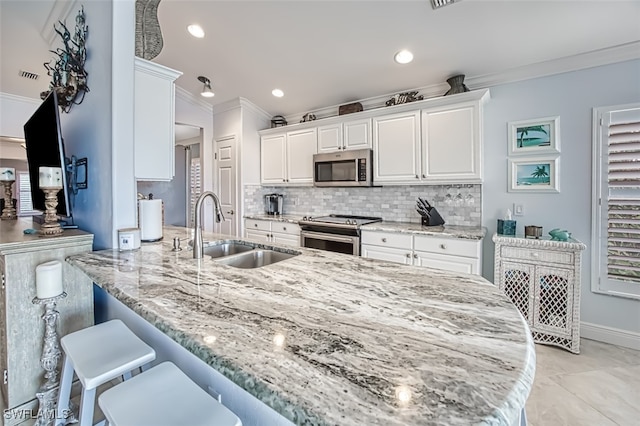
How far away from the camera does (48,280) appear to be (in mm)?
1439

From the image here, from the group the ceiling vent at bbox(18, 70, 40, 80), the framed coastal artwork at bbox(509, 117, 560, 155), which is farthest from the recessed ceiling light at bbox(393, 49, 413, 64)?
the ceiling vent at bbox(18, 70, 40, 80)

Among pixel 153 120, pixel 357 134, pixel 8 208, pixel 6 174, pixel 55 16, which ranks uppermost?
pixel 55 16

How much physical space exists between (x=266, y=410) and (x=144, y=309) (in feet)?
1.57

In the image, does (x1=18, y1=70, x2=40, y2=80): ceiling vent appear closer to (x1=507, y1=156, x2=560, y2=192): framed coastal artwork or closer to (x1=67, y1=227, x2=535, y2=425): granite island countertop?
(x1=67, y1=227, x2=535, y2=425): granite island countertop

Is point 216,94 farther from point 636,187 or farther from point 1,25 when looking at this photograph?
point 636,187

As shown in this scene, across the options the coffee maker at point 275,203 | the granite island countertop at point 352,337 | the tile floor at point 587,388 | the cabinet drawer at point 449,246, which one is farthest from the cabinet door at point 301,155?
the tile floor at point 587,388

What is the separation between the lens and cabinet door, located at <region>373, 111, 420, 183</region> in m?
3.04

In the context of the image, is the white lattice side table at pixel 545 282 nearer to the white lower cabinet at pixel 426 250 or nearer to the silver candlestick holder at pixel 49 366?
the white lower cabinet at pixel 426 250

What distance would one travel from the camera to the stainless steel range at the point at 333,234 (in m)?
3.15

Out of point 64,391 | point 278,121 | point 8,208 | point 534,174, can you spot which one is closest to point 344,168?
point 278,121

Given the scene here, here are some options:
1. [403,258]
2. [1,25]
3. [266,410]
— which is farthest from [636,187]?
[1,25]

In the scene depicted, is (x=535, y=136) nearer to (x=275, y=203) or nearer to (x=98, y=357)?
(x=275, y=203)

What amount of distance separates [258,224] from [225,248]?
2.18 meters

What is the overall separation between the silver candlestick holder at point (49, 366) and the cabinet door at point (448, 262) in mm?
2666
